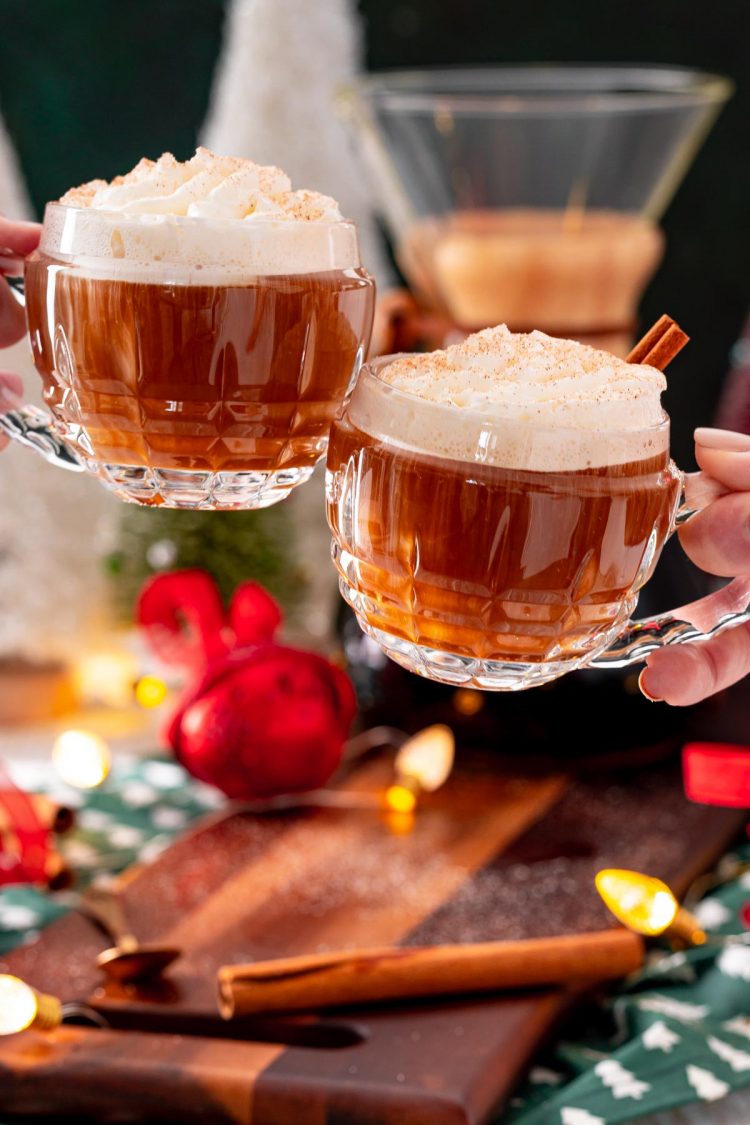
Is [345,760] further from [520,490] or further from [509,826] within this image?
[520,490]

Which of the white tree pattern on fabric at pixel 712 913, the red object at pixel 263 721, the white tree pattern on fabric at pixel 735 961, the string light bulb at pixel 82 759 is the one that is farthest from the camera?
the string light bulb at pixel 82 759

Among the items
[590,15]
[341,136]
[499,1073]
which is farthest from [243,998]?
[590,15]

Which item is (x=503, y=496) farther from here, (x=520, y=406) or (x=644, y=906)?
(x=644, y=906)

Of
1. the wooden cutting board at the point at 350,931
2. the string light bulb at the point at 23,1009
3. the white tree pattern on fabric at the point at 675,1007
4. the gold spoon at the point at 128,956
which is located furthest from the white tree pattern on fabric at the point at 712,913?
the string light bulb at the point at 23,1009

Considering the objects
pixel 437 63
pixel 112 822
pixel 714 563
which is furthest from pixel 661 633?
pixel 437 63

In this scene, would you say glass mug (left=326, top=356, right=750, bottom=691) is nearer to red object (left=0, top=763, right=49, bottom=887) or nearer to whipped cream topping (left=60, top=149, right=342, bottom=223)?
whipped cream topping (left=60, top=149, right=342, bottom=223)

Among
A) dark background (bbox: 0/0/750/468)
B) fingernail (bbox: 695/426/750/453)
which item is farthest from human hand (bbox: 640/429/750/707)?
dark background (bbox: 0/0/750/468)

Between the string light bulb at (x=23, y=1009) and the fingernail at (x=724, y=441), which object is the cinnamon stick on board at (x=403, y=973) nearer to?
the string light bulb at (x=23, y=1009)
